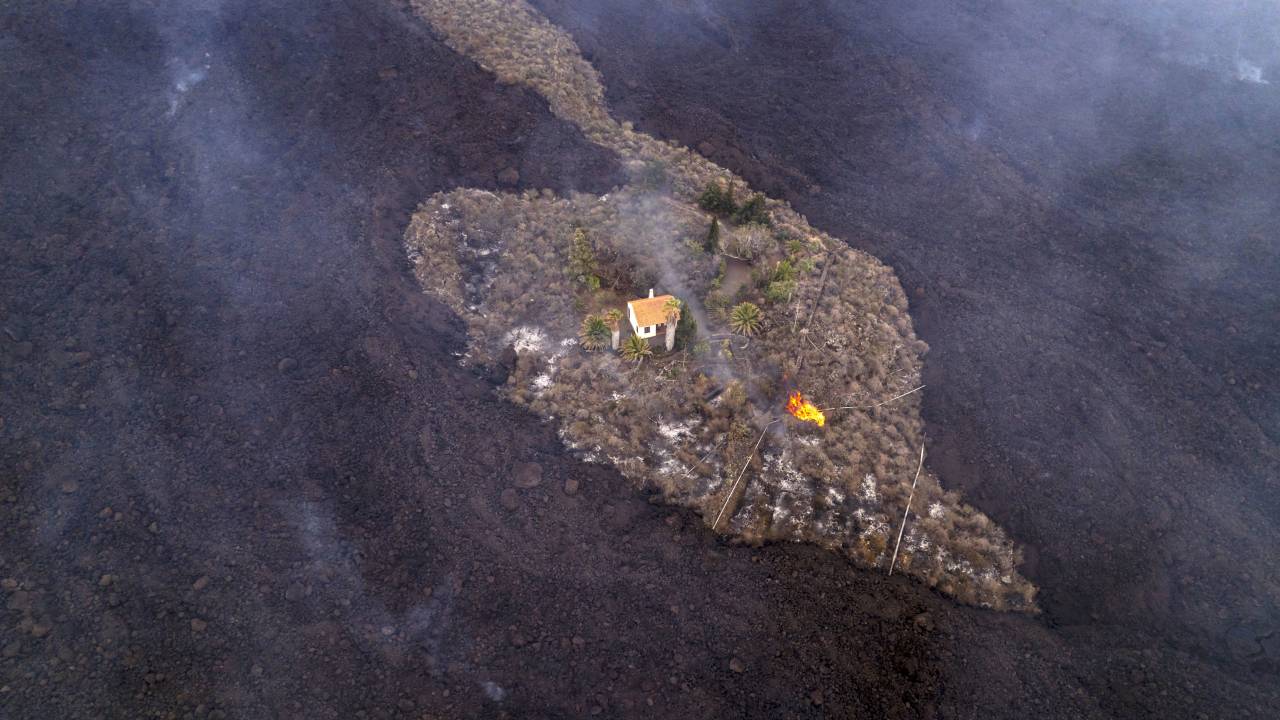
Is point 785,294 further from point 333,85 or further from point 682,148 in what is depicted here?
point 333,85

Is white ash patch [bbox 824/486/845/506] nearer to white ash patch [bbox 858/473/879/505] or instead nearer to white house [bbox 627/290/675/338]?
white ash patch [bbox 858/473/879/505]

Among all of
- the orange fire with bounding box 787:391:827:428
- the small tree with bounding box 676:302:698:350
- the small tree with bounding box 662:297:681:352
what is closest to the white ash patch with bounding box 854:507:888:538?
the orange fire with bounding box 787:391:827:428

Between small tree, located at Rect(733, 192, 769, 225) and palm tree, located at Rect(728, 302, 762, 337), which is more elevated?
small tree, located at Rect(733, 192, 769, 225)

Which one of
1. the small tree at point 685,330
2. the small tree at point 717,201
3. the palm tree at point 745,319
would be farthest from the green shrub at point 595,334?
the small tree at point 717,201

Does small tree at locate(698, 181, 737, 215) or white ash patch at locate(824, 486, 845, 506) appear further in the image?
small tree at locate(698, 181, 737, 215)

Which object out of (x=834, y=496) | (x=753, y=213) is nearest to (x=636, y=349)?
(x=834, y=496)

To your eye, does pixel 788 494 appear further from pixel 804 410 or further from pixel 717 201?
pixel 717 201
